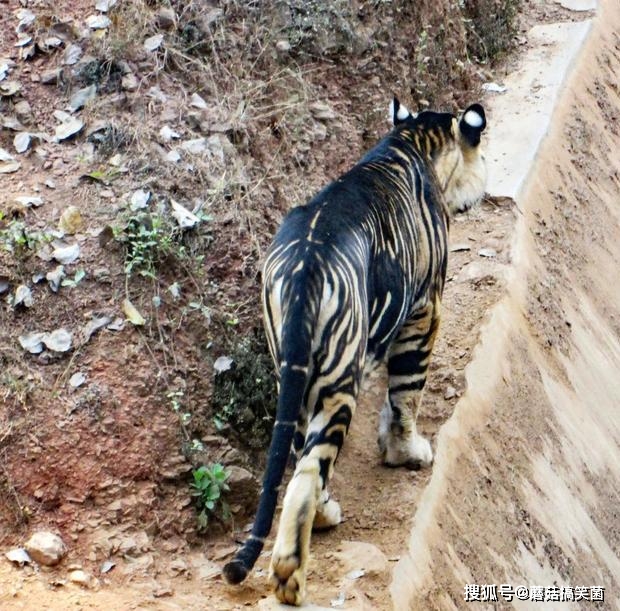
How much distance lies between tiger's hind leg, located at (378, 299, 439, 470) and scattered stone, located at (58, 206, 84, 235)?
1994 mm

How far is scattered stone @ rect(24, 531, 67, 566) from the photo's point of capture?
5496 mm

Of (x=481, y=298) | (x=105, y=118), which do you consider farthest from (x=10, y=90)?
(x=481, y=298)

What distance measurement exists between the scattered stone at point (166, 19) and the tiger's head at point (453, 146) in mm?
1850

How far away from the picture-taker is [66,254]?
21.3 feet

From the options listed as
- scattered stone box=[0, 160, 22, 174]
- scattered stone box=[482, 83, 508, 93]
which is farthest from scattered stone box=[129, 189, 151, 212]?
scattered stone box=[482, 83, 508, 93]

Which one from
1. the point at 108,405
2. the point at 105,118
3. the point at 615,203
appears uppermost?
the point at 105,118

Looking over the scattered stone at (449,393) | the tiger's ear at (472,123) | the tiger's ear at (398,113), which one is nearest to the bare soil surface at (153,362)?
the scattered stone at (449,393)

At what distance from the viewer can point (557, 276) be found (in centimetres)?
943

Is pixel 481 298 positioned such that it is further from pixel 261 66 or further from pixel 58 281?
pixel 58 281

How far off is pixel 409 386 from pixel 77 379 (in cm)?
193

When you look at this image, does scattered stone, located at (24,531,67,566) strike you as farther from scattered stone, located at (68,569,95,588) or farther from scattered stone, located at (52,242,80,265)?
scattered stone, located at (52,242,80,265)

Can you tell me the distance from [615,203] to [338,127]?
362cm

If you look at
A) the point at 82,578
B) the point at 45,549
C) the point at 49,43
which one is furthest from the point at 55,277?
→ the point at 49,43

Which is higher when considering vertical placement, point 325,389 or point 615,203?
point 325,389
